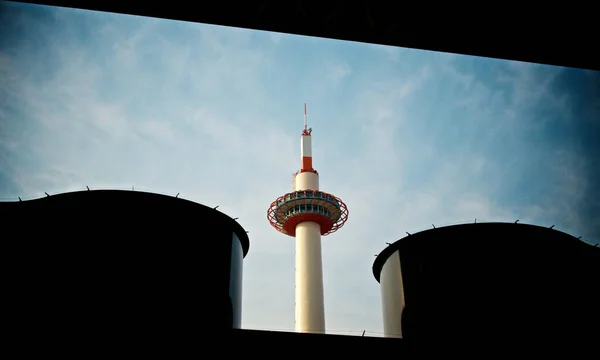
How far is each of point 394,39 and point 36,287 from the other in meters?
13.5

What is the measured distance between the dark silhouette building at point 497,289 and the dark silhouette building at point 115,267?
747 centimetres

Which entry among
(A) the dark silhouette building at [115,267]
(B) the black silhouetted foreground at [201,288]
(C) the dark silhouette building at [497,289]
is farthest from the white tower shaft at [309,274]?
(A) the dark silhouette building at [115,267]

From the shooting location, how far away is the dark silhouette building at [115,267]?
14281 millimetres

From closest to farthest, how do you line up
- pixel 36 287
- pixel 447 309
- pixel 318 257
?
1. pixel 36 287
2. pixel 447 309
3. pixel 318 257

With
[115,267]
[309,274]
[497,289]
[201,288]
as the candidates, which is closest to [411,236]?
[497,289]

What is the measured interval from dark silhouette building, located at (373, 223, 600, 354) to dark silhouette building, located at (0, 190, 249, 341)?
7472 mm

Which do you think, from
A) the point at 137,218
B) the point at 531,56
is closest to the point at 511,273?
the point at 531,56

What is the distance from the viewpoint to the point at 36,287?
14.5 m

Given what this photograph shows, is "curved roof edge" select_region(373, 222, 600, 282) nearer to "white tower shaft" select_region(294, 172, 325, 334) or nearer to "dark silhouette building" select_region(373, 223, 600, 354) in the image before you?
"dark silhouette building" select_region(373, 223, 600, 354)

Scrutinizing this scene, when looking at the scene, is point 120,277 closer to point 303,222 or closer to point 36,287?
point 36,287

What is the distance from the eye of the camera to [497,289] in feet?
56.1

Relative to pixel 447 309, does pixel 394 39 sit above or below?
above

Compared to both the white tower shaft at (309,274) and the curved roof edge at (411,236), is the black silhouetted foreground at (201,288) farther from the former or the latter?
the white tower shaft at (309,274)

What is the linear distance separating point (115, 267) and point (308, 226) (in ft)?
128
